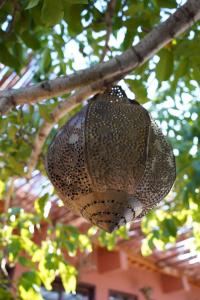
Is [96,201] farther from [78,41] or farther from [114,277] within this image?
[114,277]

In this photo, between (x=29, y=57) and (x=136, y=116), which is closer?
(x=136, y=116)

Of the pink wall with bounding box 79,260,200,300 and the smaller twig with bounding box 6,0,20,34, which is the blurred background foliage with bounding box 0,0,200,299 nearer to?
the smaller twig with bounding box 6,0,20,34

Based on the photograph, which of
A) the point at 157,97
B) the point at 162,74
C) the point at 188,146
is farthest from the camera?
the point at 157,97

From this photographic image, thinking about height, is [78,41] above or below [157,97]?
above

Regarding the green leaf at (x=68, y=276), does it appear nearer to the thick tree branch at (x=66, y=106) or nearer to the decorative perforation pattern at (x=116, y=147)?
the thick tree branch at (x=66, y=106)

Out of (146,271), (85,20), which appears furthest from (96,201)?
(146,271)

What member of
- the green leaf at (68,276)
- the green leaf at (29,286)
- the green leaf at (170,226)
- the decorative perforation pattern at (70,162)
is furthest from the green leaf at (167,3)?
the green leaf at (68,276)

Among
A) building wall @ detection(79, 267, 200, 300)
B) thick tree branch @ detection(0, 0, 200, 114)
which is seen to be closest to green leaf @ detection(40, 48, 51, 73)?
thick tree branch @ detection(0, 0, 200, 114)
